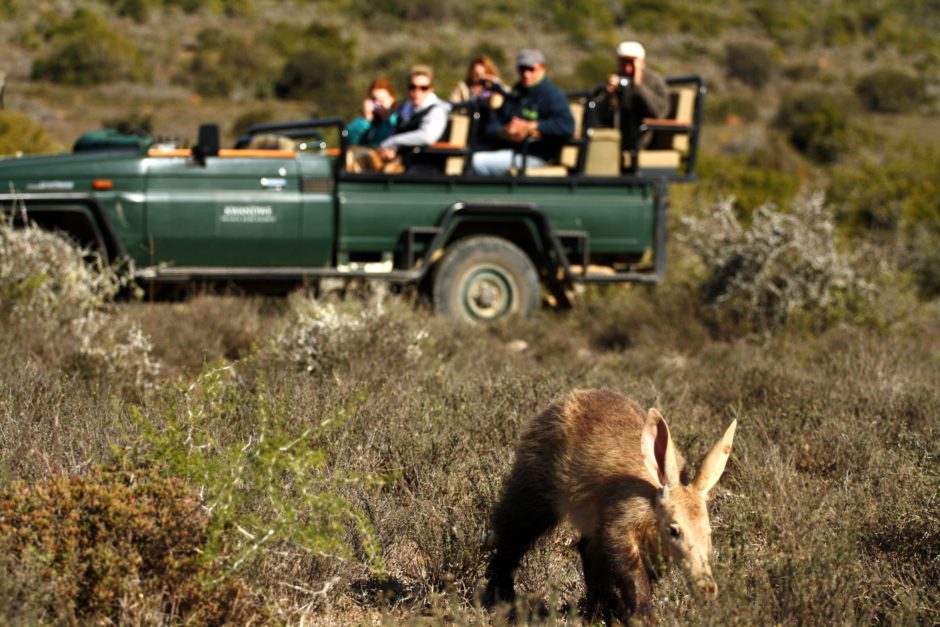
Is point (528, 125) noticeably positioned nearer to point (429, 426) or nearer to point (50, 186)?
point (50, 186)

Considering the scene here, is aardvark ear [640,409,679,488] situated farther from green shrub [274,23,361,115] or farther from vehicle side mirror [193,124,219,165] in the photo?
green shrub [274,23,361,115]

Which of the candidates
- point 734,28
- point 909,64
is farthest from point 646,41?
point 909,64

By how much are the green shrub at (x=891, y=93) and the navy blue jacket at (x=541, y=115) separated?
94.8ft

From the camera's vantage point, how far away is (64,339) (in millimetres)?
7672

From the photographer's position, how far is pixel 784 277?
10.2 metres

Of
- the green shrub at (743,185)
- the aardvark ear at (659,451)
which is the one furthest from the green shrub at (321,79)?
the aardvark ear at (659,451)

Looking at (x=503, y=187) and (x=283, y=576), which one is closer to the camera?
(x=283, y=576)

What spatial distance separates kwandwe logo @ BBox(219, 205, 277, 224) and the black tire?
151 centimetres

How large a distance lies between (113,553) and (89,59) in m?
24.7

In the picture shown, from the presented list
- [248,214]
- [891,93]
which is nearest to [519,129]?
[248,214]

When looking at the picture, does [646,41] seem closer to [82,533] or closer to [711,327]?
[711,327]

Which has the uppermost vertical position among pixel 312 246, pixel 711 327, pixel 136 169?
pixel 136 169

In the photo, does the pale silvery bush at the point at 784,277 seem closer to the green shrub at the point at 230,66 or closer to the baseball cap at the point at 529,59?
the baseball cap at the point at 529,59

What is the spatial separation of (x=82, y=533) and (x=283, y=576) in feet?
2.29
